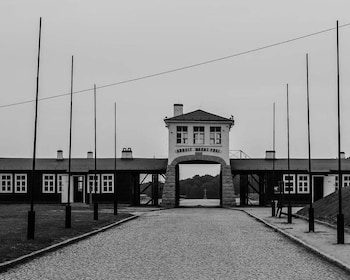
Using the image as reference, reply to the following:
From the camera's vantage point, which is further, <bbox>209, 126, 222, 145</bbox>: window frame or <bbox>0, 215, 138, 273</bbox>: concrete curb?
<bbox>209, 126, 222, 145</bbox>: window frame

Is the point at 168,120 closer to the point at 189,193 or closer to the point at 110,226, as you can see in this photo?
the point at 110,226

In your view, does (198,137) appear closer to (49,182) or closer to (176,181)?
(176,181)

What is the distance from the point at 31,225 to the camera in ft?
62.1

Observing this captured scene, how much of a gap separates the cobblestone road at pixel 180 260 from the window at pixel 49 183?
37.4 meters

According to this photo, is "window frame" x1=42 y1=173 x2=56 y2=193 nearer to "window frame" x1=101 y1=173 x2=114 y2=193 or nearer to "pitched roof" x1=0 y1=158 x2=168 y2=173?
"pitched roof" x1=0 y1=158 x2=168 y2=173

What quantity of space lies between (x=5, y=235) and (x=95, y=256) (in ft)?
17.5

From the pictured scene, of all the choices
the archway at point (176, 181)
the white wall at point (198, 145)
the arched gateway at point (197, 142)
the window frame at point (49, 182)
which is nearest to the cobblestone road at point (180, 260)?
the archway at point (176, 181)

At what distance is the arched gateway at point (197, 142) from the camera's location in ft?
181

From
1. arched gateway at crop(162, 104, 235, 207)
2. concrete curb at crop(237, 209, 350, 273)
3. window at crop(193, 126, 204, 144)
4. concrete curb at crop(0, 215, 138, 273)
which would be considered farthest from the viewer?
window at crop(193, 126, 204, 144)

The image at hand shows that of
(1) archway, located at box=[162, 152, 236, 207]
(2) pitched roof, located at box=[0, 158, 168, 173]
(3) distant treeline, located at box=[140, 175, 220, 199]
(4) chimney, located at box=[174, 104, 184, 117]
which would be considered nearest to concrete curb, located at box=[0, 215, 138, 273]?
(1) archway, located at box=[162, 152, 236, 207]

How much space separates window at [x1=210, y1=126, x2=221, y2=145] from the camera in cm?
5559

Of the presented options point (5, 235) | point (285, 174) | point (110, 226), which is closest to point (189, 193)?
point (285, 174)

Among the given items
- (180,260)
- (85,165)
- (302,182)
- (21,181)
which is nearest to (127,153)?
(85,165)

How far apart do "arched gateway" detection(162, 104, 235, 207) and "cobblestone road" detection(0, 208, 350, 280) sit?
32787mm
